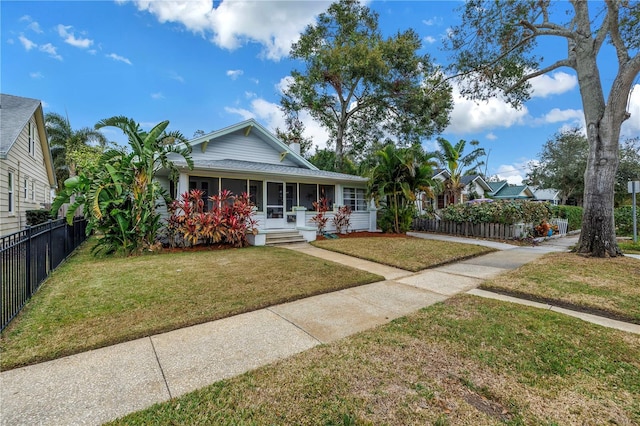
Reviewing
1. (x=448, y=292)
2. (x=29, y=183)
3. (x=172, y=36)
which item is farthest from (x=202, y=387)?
(x=29, y=183)

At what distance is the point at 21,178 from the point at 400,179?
1645 cm

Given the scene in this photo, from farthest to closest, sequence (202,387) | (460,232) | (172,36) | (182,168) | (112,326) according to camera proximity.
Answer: (460,232) < (172,36) < (182,168) < (112,326) < (202,387)

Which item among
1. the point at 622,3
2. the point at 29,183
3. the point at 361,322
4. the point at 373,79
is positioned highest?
the point at 373,79

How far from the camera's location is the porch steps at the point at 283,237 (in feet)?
36.3

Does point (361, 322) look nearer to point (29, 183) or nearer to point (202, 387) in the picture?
point (202, 387)

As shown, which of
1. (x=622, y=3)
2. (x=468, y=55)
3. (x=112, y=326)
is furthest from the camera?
(x=468, y=55)

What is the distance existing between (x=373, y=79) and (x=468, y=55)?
8794 millimetres

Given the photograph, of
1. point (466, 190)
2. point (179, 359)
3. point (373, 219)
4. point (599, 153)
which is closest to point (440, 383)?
point (179, 359)

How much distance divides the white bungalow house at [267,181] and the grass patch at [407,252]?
101 inches

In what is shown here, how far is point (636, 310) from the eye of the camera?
4039 millimetres

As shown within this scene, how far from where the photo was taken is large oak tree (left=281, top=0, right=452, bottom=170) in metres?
18.5

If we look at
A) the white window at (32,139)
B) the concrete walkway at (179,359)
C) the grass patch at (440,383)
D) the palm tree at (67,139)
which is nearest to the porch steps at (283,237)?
the concrete walkway at (179,359)

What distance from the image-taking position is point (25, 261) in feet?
14.7

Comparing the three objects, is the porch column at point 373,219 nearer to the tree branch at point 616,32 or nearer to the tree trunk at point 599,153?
the tree trunk at point 599,153
